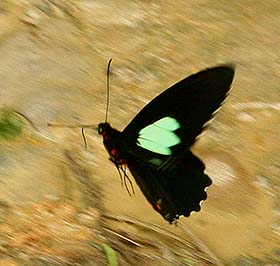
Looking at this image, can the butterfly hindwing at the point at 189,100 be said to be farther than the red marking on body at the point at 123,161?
No

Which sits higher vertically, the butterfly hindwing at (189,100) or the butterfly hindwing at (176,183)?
the butterfly hindwing at (189,100)

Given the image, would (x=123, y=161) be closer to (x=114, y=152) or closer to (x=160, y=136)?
(x=114, y=152)

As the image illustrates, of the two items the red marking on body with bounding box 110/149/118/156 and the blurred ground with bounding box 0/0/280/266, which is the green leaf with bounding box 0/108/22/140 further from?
the red marking on body with bounding box 110/149/118/156

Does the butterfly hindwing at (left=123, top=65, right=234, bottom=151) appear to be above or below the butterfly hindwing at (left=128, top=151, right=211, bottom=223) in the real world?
above

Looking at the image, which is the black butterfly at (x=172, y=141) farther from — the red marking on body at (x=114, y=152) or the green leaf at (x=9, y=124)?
the green leaf at (x=9, y=124)


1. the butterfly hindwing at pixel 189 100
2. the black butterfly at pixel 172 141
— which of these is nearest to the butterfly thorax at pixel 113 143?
the black butterfly at pixel 172 141

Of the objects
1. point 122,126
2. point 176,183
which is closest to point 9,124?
point 122,126

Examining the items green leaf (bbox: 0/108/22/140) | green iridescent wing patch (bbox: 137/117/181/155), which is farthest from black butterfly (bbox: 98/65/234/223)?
green leaf (bbox: 0/108/22/140)

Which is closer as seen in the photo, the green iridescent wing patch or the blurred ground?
the green iridescent wing patch
